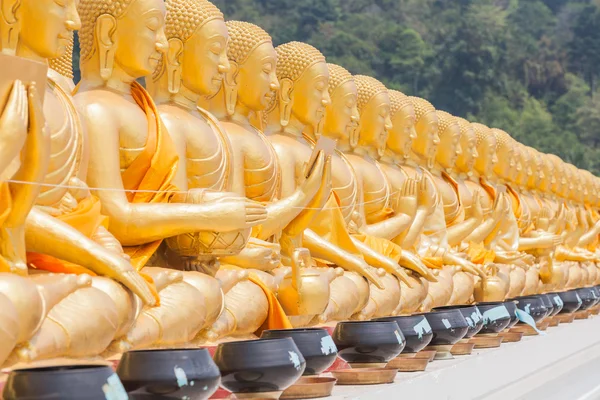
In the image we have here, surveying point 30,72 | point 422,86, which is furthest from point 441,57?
point 30,72

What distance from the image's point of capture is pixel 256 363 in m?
3.22

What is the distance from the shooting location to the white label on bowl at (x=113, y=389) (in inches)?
91.5

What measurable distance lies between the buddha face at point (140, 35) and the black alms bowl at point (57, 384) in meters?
2.68

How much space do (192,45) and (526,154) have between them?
8.18 metres

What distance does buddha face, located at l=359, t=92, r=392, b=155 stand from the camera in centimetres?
796

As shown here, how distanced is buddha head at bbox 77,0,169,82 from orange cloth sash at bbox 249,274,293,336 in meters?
1.11

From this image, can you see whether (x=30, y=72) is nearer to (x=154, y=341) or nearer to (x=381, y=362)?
(x=154, y=341)

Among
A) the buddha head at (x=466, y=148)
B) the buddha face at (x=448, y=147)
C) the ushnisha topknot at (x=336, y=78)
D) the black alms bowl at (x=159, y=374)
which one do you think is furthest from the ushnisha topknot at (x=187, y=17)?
the buddha head at (x=466, y=148)

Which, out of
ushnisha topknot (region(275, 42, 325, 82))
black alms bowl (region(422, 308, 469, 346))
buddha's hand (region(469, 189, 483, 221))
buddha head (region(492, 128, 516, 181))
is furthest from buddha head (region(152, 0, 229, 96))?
buddha head (region(492, 128, 516, 181))

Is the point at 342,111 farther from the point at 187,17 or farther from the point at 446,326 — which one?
the point at 446,326

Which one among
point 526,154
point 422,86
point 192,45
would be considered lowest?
point 422,86

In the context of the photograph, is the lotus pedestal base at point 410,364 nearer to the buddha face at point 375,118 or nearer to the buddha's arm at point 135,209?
the buddha's arm at point 135,209

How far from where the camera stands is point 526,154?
506 inches

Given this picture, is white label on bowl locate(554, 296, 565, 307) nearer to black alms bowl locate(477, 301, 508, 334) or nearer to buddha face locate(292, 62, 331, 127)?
black alms bowl locate(477, 301, 508, 334)
